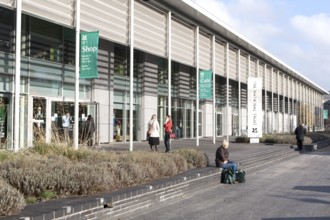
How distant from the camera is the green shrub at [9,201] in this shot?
6840 millimetres

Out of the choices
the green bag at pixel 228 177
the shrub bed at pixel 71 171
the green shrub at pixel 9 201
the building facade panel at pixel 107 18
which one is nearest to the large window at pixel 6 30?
the building facade panel at pixel 107 18

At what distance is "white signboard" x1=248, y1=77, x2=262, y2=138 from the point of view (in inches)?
1302

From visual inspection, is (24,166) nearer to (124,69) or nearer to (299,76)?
(124,69)

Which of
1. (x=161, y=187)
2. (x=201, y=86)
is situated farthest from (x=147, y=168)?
(x=201, y=86)

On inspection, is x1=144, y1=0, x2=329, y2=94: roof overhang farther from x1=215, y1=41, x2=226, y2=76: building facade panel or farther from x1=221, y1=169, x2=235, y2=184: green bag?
x1=221, y1=169, x2=235, y2=184: green bag

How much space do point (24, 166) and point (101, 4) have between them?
616 inches

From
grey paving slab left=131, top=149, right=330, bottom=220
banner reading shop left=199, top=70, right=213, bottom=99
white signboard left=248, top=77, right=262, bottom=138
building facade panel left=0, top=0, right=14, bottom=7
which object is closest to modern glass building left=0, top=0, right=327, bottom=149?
building facade panel left=0, top=0, right=14, bottom=7

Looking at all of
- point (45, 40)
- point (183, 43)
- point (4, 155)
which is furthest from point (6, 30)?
point (183, 43)

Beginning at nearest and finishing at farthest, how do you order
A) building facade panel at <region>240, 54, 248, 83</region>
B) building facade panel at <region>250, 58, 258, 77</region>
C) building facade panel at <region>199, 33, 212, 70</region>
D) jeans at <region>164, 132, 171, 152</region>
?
1. jeans at <region>164, 132, 171, 152</region>
2. building facade panel at <region>199, 33, 212, 70</region>
3. building facade panel at <region>240, 54, 248, 83</region>
4. building facade panel at <region>250, 58, 258, 77</region>

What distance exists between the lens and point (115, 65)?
29469mm

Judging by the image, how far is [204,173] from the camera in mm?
13672

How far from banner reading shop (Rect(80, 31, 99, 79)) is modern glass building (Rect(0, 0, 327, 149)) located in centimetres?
175

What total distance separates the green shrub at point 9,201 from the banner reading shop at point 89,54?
10740 millimetres

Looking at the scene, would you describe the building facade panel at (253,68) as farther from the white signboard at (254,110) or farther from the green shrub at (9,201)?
the green shrub at (9,201)
